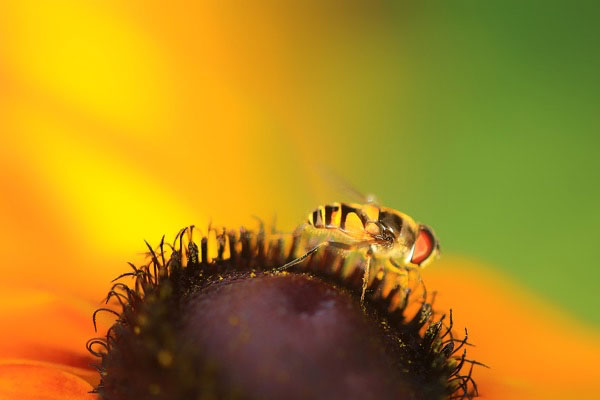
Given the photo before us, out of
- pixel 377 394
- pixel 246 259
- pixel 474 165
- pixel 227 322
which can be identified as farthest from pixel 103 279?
pixel 474 165

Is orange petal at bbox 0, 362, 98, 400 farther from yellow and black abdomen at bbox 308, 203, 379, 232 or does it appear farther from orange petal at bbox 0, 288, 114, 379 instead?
yellow and black abdomen at bbox 308, 203, 379, 232

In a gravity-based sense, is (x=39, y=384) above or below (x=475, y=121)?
below

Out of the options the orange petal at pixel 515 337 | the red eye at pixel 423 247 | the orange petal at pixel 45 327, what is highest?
the red eye at pixel 423 247

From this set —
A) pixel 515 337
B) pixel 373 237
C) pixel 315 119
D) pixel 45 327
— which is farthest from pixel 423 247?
pixel 315 119

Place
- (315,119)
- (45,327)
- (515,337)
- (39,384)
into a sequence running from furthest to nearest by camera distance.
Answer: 1. (315,119)
2. (515,337)
3. (45,327)
4. (39,384)

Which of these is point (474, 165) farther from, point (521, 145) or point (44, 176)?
point (44, 176)

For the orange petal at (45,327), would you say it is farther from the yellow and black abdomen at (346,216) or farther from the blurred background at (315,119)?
the yellow and black abdomen at (346,216)

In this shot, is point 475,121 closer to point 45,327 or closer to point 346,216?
point 346,216

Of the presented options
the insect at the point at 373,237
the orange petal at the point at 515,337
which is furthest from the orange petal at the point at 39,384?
the orange petal at the point at 515,337
